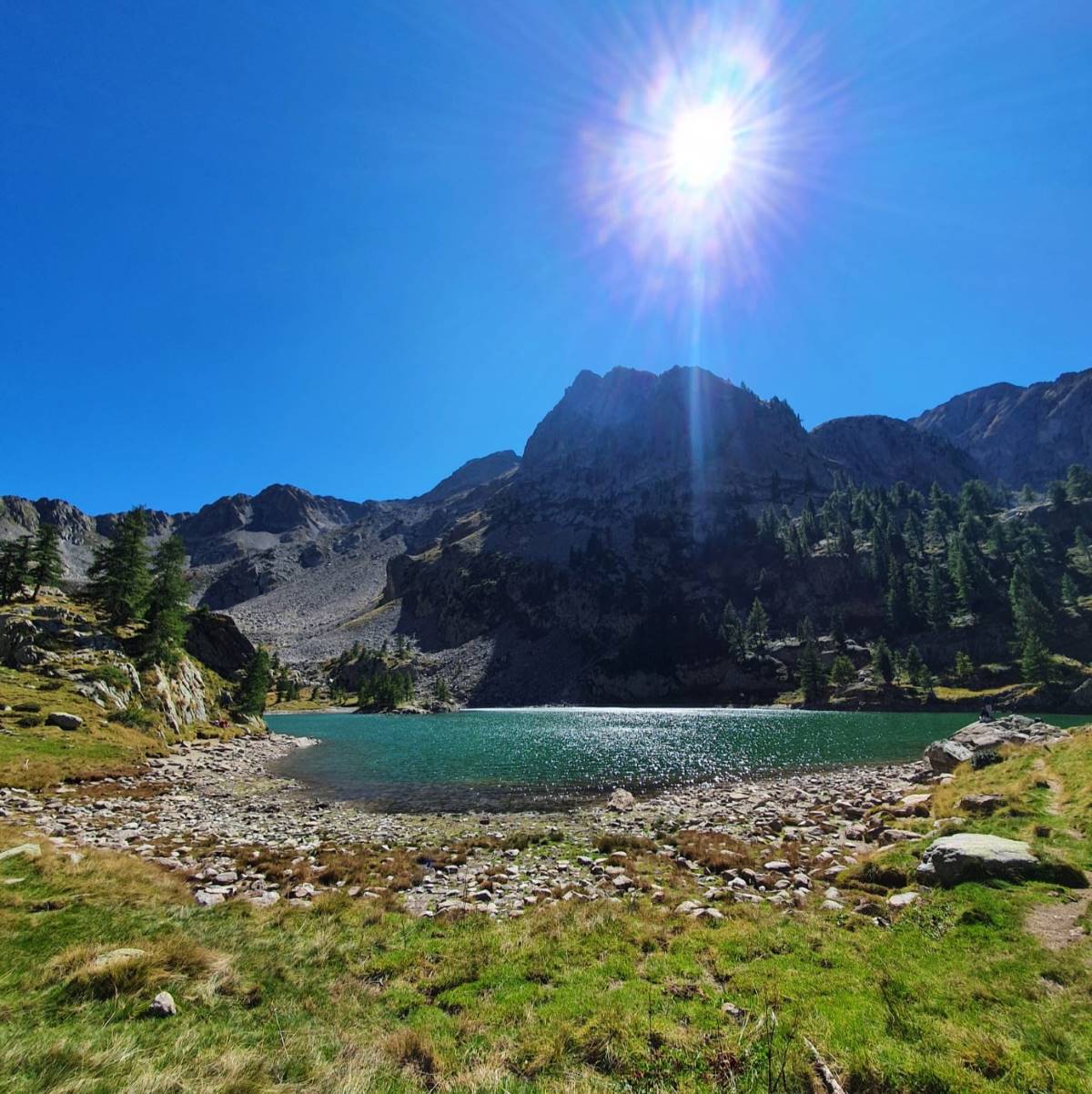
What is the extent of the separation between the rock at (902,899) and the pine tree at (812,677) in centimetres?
15292

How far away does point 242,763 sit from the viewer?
4884cm

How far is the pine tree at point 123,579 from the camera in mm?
62125

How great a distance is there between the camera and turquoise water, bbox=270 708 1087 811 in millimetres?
38750

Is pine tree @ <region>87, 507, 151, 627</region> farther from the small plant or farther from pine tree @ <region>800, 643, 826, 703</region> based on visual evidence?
pine tree @ <region>800, 643, 826, 703</region>

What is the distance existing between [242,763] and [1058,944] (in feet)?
181

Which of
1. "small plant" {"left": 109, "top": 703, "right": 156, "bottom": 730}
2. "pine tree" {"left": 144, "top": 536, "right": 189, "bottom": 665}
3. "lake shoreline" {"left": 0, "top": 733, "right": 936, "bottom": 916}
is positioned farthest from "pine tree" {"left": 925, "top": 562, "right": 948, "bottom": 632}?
"small plant" {"left": 109, "top": 703, "right": 156, "bottom": 730}

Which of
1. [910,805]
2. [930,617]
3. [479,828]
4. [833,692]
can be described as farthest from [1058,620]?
[479,828]

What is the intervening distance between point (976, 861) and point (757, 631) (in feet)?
634

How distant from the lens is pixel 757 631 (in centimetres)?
19488

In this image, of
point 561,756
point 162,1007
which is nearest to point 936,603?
point 561,756

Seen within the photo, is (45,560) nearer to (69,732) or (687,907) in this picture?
(69,732)

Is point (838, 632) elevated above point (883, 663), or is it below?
above

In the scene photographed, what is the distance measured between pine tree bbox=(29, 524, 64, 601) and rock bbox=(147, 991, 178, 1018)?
255 ft

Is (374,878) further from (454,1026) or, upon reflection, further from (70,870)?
(454,1026)
